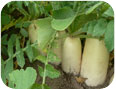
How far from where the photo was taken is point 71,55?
77cm

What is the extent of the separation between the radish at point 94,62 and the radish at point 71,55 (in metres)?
0.02

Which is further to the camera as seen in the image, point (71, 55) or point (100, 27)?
point (71, 55)

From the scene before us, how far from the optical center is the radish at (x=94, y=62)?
2.36 feet

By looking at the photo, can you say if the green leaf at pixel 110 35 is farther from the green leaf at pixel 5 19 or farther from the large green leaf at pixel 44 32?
the green leaf at pixel 5 19

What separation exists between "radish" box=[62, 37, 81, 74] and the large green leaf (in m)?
0.12

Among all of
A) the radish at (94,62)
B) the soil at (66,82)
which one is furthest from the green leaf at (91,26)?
the soil at (66,82)

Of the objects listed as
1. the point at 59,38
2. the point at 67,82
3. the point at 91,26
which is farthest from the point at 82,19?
the point at 67,82

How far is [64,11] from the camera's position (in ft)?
1.93

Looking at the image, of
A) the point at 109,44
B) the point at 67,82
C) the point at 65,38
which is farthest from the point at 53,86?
the point at 109,44

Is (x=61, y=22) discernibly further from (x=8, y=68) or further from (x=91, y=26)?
(x=8, y=68)

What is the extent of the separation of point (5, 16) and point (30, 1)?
5.2 inches

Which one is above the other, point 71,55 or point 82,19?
point 82,19

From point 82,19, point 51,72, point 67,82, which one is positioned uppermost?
point 82,19

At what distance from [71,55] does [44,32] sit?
18 centimetres
